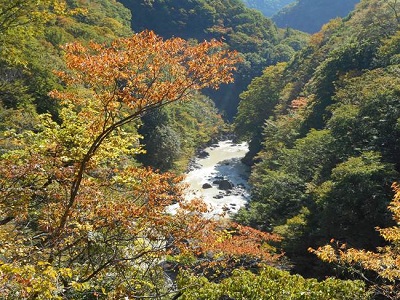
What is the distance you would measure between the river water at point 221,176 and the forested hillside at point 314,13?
115 m

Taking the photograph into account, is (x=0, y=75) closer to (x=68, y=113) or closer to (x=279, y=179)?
(x=68, y=113)

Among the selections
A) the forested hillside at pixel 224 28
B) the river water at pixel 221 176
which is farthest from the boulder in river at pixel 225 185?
the forested hillside at pixel 224 28

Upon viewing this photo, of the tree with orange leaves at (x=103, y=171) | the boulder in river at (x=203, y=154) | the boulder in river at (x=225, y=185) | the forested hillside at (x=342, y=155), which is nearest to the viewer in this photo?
the tree with orange leaves at (x=103, y=171)

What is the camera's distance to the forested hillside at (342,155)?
19234 mm

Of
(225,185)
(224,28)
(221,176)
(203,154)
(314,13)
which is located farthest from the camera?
(314,13)

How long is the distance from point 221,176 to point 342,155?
24.2 m

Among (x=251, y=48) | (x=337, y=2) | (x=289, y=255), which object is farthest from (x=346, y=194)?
(x=337, y=2)

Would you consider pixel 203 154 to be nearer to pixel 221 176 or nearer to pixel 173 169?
pixel 221 176

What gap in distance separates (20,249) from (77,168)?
2.28 meters

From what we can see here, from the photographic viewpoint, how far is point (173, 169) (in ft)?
129

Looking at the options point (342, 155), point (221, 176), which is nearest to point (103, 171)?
point (342, 155)

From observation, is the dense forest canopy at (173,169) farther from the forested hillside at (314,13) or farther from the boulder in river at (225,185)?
the forested hillside at (314,13)

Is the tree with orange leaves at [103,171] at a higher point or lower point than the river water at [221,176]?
higher

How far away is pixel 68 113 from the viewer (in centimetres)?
941
